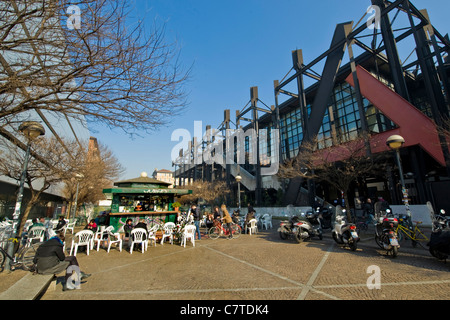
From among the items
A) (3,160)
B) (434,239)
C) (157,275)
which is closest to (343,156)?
(434,239)

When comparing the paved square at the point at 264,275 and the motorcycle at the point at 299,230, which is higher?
the motorcycle at the point at 299,230

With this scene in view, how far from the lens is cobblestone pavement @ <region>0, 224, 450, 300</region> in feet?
12.2

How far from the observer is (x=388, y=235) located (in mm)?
6176

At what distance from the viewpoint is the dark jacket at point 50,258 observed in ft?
14.5

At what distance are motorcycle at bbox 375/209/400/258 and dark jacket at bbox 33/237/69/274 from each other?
8.47 m

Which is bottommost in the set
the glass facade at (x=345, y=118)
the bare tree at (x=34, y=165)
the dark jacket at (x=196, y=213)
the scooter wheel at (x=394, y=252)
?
the scooter wheel at (x=394, y=252)

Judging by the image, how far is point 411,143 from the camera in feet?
44.1

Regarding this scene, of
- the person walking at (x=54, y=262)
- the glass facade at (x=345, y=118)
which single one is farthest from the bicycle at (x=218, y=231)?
the glass facade at (x=345, y=118)

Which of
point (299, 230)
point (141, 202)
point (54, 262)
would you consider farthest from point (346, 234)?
point (141, 202)

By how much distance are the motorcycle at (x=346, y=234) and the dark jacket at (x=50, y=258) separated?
8.20 m

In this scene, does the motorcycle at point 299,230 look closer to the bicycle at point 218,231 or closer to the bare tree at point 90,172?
the bicycle at point 218,231

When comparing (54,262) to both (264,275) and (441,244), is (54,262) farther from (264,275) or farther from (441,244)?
(441,244)

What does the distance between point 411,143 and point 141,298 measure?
17018 mm

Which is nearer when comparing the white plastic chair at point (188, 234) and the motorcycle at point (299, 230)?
the motorcycle at point (299, 230)
